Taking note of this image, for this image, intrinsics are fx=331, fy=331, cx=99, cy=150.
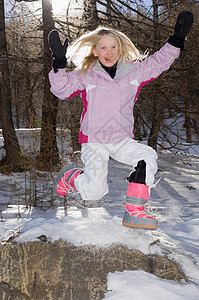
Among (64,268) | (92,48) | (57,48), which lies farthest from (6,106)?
(64,268)

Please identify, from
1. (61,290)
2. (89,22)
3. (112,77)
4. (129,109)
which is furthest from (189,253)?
(89,22)

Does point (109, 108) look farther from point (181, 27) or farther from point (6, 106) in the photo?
point (6, 106)

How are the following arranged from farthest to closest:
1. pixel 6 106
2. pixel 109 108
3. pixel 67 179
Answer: pixel 6 106 < pixel 67 179 < pixel 109 108

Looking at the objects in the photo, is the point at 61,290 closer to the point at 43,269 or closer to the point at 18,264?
the point at 43,269

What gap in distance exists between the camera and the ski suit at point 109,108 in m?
2.69

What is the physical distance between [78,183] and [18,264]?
0.83 meters

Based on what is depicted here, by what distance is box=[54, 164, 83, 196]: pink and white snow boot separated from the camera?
3071 millimetres

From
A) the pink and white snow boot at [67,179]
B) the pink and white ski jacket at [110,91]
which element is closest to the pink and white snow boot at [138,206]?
the pink and white ski jacket at [110,91]

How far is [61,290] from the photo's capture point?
8.38 feet

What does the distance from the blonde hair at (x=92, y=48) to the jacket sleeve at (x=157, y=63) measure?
16 cm

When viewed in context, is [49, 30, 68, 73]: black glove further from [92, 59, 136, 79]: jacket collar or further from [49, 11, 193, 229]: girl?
[92, 59, 136, 79]: jacket collar

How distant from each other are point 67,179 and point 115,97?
92 cm

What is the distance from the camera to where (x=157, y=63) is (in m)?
2.75

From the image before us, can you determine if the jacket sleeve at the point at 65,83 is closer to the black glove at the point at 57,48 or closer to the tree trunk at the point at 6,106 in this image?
the black glove at the point at 57,48
